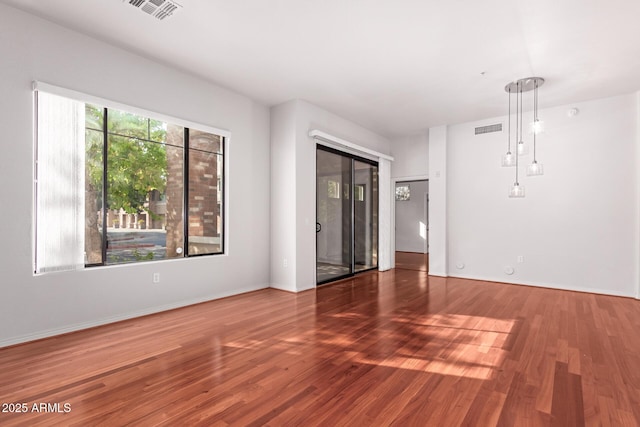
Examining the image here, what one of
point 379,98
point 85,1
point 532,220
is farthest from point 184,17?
point 532,220

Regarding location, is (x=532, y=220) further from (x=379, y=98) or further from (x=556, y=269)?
(x=379, y=98)

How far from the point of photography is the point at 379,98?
5.31 metres

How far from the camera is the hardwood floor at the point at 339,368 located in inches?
79.4

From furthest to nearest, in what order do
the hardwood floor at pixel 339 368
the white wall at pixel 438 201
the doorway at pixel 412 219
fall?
the doorway at pixel 412 219 < the white wall at pixel 438 201 < the hardwood floor at pixel 339 368

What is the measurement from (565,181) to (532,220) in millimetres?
848

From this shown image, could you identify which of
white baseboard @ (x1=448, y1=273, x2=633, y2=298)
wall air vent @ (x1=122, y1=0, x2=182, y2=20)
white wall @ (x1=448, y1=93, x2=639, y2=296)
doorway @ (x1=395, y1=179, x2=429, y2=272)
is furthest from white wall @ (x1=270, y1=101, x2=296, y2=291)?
doorway @ (x1=395, y1=179, x2=429, y2=272)

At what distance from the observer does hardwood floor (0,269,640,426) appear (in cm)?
202

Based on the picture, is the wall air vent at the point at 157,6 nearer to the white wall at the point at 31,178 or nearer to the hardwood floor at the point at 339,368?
the white wall at the point at 31,178

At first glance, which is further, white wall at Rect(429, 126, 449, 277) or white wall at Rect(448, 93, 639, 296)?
white wall at Rect(429, 126, 449, 277)

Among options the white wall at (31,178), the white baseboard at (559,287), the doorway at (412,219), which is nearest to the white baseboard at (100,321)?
the white wall at (31,178)

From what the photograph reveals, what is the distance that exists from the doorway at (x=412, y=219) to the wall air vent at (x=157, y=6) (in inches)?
350

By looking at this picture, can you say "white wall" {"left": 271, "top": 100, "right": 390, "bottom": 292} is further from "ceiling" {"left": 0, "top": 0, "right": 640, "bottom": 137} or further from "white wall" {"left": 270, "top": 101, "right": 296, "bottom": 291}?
"ceiling" {"left": 0, "top": 0, "right": 640, "bottom": 137}

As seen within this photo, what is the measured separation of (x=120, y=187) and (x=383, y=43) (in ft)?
11.6

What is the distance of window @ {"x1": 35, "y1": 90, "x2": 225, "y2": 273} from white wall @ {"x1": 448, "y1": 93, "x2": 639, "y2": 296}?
4931 mm
